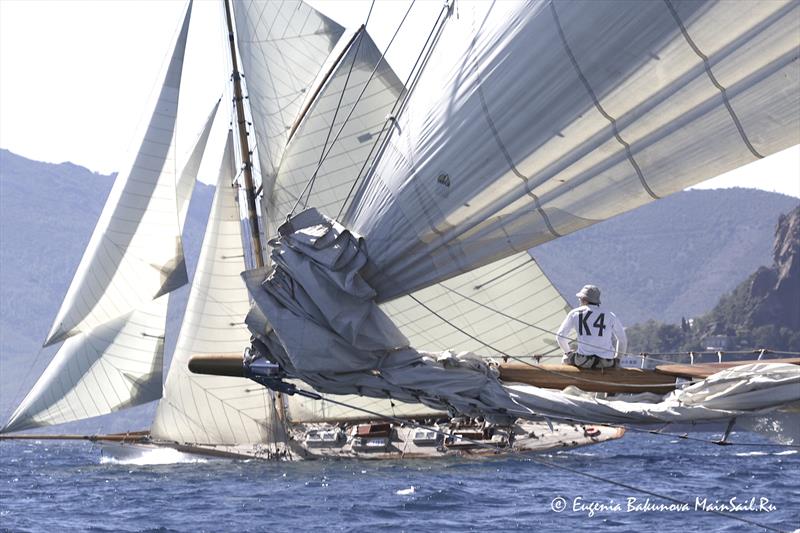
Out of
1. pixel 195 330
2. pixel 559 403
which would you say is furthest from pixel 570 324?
pixel 195 330

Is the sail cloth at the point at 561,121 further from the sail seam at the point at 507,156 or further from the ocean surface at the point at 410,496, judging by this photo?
the ocean surface at the point at 410,496

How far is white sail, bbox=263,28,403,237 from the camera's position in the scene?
3941 centimetres

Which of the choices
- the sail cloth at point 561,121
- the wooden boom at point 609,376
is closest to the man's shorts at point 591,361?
the wooden boom at point 609,376

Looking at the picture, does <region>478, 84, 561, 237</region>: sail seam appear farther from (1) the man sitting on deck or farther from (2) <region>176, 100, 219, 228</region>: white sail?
(2) <region>176, 100, 219, 228</region>: white sail

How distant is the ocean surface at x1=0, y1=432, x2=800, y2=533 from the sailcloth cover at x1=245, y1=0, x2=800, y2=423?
33.9ft

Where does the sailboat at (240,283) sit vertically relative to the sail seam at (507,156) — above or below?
above

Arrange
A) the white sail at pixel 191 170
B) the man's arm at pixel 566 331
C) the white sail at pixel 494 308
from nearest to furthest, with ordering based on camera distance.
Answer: the man's arm at pixel 566 331 < the white sail at pixel 494 308 < the white sail at pixel 191 170

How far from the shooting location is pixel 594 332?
39.6 feet

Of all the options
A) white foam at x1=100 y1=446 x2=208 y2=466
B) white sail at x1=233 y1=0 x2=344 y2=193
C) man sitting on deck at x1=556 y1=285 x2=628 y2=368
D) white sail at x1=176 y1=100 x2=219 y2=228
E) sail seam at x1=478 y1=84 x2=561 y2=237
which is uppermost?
white sail at x1=233 y1=0 x2=344 y2=193

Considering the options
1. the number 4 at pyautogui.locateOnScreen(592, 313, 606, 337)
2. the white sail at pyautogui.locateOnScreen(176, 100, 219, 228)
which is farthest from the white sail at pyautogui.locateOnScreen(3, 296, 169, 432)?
the number 4 at pyautogui.locateOnScreen(592, 313, 606, 337)

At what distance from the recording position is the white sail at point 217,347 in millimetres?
44000

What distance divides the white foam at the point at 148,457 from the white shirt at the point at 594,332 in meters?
35.9

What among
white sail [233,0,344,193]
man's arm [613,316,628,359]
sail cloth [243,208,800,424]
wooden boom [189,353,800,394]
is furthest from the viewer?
white sail [233,0,344,193]

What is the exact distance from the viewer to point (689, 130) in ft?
31.3
